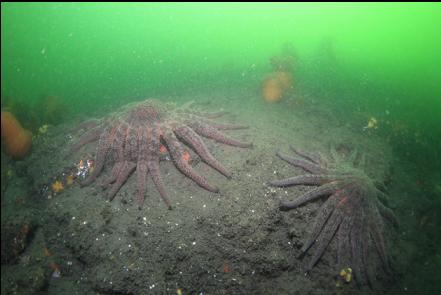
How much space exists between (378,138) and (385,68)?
1381 centimetres

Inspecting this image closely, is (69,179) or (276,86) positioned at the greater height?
(276,86)

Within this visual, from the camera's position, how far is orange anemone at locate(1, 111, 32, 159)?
34.3 ft

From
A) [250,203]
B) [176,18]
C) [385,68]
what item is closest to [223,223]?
[250,203]

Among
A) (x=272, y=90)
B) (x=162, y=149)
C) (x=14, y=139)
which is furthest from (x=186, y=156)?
(x=14, y=139)

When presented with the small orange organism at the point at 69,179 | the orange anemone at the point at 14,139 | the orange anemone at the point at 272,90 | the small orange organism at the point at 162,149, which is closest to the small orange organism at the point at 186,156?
the small orange organism at the point at 162,149

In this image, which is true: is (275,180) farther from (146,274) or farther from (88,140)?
(88,140)

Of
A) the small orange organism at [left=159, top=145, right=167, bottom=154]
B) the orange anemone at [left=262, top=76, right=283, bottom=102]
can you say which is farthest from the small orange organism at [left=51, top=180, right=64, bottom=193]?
the orange anemone at [left=262, top=76, right=283, bottom=102]

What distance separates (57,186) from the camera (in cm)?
756

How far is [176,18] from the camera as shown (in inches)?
3442

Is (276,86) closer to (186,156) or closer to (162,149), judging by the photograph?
(186,156)

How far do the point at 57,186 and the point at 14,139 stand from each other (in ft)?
15.6

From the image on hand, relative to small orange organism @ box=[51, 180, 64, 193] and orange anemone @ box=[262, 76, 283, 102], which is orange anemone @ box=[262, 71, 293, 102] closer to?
orange anemone @ box=[262, 76, 283, 102]

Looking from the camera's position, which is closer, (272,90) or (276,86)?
(272,90)


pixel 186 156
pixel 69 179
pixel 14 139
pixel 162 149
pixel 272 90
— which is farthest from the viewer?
pixel 272 90
